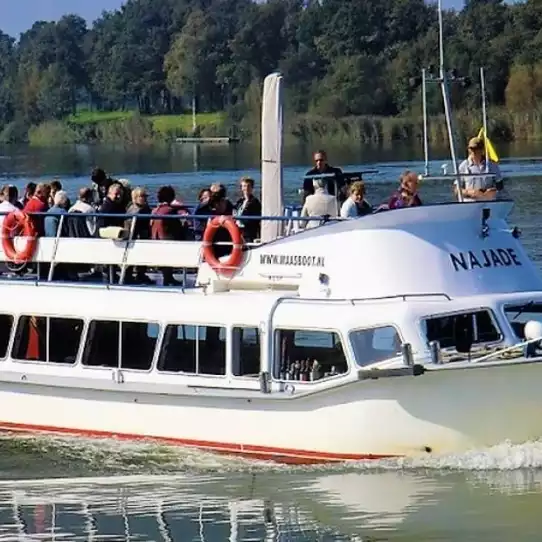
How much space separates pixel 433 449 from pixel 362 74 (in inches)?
3629

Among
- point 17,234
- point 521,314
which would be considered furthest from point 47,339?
point 521,314

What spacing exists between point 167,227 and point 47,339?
2.00 m

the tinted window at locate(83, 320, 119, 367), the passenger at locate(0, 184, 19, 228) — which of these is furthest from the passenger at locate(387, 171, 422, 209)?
the passenger at locate(0, 184, 19, 228)

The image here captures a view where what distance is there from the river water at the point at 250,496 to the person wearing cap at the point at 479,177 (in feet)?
10.6

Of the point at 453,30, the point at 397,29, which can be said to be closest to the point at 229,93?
the point at 397,29

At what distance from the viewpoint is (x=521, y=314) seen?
16.8 m

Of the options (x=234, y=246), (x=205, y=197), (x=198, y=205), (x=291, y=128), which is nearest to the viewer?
(x=234, y=246)

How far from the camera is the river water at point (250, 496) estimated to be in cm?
1523

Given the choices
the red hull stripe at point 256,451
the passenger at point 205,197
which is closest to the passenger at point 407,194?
the passenger at point 205,197

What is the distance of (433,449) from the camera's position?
16000 millimetres

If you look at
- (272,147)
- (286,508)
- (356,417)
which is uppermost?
(272,147)

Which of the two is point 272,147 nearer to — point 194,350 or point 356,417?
point 194,350

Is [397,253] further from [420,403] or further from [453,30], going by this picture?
[453,30]

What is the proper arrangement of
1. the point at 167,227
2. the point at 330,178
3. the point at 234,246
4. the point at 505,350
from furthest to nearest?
the point at 167,227, the point at 330,178, the point at 234,246, the point at 505,350
